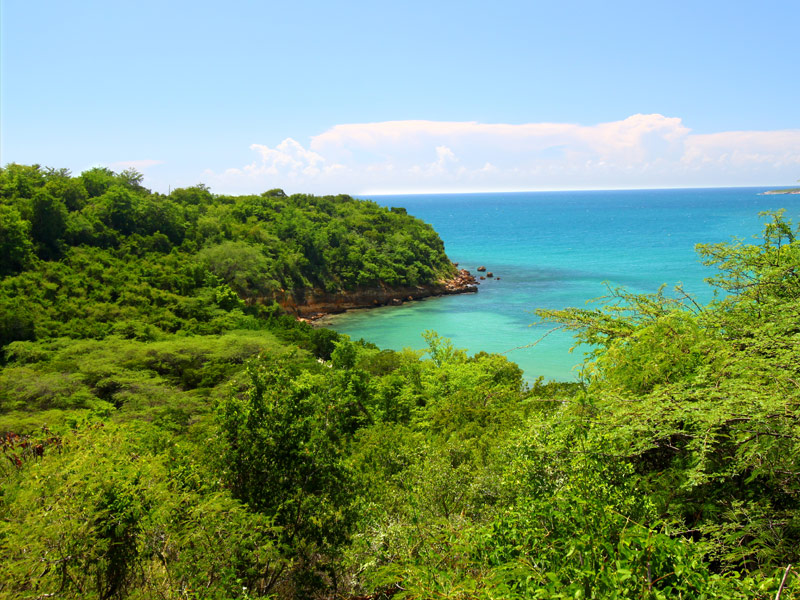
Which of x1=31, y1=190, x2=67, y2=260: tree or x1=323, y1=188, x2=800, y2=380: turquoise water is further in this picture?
x1=323, y1=188, x2=800, y2=380: turquoise water

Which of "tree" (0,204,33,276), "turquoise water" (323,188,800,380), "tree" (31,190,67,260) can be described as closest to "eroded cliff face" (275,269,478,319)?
"turquoise water" (323,188,800,380)

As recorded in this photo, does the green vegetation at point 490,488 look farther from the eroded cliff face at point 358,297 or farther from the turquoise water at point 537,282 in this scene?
the eroded cliff face at point 358,297

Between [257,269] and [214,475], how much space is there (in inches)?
1451

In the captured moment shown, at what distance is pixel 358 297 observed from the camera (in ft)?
165

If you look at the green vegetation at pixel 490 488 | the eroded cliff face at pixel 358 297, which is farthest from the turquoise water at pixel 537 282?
the green vegetation at pixel 490 488

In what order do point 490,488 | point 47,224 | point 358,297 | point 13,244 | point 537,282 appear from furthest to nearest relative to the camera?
point 537,282
point 358,297
point 47,224
point 13,244
point 490,488

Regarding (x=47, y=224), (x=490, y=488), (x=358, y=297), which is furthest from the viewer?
(x=358, y=297)

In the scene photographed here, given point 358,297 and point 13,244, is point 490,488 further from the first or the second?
point 358,297

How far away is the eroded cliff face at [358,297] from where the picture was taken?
151 ft

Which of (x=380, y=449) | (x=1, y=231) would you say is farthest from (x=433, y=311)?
(x=380, y=449)

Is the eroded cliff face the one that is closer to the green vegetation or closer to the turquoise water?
the turquoise water

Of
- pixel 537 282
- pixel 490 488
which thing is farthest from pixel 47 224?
pixel 537 282

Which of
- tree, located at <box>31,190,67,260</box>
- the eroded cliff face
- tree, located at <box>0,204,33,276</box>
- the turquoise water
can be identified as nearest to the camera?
tree, located at <box>0,204,33,276</box>

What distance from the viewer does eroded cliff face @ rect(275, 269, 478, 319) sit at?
46.0 m
